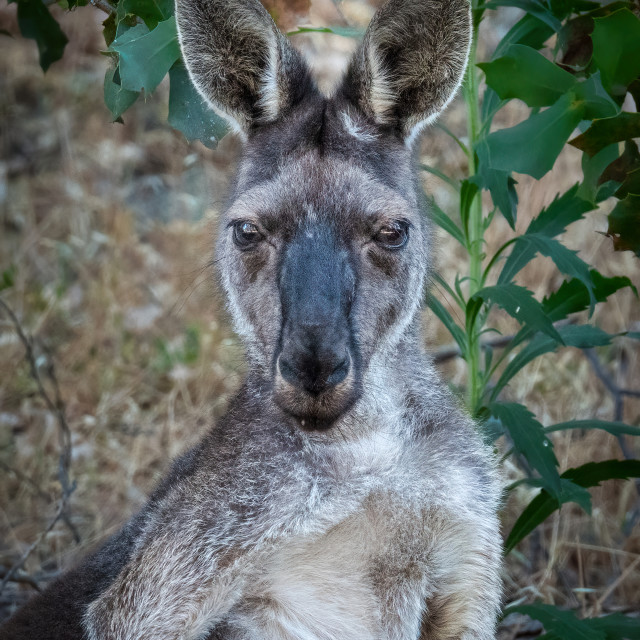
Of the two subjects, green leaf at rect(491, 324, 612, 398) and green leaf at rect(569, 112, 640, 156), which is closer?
green leaf at rect(569, 112, 640, 156)

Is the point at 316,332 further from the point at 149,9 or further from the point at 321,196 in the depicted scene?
the point at 149,9

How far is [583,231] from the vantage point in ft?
23.4

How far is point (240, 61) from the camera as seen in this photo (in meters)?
2.96

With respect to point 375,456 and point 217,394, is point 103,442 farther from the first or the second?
point 375,456

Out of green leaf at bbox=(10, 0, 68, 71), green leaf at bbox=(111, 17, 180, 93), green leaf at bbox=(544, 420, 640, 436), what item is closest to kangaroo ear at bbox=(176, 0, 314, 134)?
green leaf at bbox=(111, 17, 180, 93)

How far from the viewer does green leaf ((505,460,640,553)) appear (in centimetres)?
350

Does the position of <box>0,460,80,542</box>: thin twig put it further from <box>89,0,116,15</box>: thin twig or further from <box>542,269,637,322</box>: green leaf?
<box>542,269,637,322</box>: green leaf

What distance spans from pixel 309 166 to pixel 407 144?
1.51 feet

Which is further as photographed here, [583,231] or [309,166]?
[583,231]

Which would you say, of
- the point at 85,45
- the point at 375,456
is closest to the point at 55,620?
the point at 375,456

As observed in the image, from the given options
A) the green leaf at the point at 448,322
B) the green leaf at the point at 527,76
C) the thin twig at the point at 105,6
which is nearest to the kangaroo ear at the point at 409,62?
the green leaf at the point at 527,76

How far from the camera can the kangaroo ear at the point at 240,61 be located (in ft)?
9.36

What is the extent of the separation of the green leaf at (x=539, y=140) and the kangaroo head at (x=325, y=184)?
30 cm

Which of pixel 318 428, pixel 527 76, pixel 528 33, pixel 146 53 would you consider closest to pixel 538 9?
pixel 528 33
